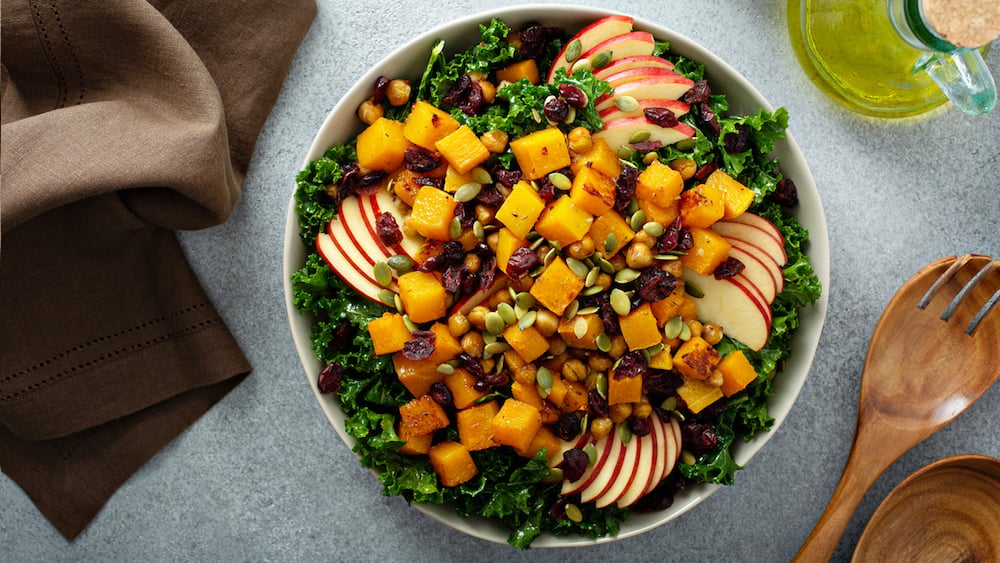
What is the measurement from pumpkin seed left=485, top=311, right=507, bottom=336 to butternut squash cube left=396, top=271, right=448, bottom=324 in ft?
0.46

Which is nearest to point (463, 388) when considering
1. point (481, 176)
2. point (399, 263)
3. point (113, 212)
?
point (399, 263)

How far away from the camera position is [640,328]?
220 cm

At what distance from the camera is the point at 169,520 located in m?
2.83

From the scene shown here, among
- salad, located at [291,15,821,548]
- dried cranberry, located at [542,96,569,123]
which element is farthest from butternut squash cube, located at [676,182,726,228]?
dried cranberry, located at [542,96,569,123]

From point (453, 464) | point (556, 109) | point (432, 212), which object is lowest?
point (453, 464)

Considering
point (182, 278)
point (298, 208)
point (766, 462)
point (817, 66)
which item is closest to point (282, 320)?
point (182, 278)

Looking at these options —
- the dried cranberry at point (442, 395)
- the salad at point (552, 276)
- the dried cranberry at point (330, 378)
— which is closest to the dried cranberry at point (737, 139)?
the salad at point (552, 276)

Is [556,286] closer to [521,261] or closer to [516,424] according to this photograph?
[521,261]

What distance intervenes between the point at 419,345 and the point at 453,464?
39 centimetres

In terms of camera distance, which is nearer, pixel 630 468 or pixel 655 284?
pixel 655 284

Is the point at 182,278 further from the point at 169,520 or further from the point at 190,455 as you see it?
the point at 169,520

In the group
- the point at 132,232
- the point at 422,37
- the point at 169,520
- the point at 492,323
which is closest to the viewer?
the point at 492,323

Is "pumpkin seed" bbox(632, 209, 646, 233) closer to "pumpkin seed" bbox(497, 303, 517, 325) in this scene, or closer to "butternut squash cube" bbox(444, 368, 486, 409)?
"pumpkin seed" bbox(497, 303, 517, 325)

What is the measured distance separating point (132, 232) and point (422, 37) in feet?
4.07
